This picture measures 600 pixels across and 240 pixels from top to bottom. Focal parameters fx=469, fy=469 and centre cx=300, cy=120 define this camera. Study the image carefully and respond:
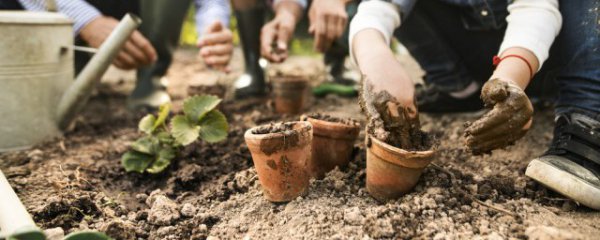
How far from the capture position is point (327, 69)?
13.4ft

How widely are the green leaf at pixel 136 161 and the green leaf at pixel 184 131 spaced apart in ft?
0.46

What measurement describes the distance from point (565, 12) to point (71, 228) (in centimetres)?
181

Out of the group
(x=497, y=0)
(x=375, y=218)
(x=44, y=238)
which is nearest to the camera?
(x=44, y=238)

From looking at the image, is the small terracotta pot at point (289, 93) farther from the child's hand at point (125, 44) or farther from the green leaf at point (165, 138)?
the green leaf at point (165, 138)

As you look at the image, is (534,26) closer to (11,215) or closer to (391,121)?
(391,121)

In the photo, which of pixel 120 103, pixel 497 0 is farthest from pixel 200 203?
pixel 120 103

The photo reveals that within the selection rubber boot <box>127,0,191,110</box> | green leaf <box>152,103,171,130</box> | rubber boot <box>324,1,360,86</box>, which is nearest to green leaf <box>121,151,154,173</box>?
green leaf <box>152,103,171,130</box>

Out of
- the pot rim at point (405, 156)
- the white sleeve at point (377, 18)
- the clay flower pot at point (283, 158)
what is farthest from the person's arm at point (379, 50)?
the clay flower pot at point (283, 158)

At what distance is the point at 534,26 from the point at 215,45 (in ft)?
4.79

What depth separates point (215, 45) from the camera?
93.4 inches

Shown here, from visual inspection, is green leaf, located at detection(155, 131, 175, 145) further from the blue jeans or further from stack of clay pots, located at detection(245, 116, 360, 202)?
the blue jeans

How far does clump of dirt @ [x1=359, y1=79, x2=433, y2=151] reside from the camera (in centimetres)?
135

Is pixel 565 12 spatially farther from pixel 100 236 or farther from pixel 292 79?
pixel 100 236

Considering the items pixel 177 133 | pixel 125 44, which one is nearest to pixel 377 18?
pixel 177 133
